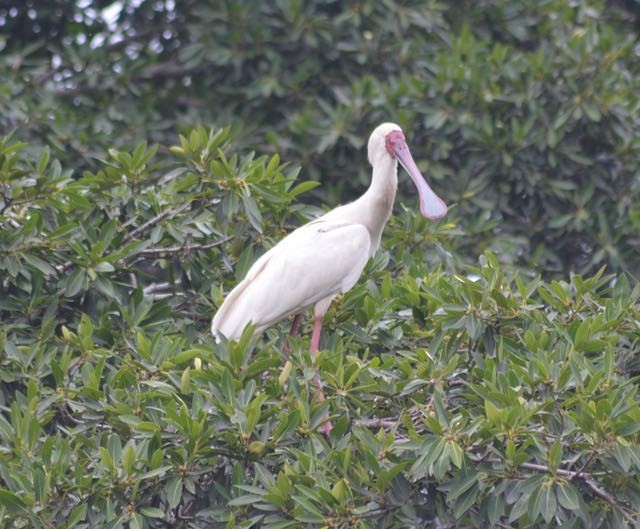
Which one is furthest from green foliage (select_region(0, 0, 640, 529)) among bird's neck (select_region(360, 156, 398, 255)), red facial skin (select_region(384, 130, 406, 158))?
red facial skin (select_region(384, 130, 406, 158))

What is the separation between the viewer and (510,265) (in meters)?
8.02

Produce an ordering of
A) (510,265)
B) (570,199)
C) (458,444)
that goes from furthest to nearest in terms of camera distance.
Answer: (570,199), (510,265), (458,444)

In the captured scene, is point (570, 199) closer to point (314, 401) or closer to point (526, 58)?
point (526, 58)

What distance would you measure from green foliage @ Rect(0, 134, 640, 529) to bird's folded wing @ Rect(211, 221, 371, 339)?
0.44 ft

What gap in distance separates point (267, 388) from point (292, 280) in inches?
32.9

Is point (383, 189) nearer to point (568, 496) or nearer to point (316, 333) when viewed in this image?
point (316, 333)

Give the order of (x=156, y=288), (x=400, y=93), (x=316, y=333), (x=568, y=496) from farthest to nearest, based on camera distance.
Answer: (x=400, y=93), (x=156, y=288), (x=316, y=333), (x=568, y=496)

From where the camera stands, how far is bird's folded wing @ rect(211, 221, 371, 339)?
6.16 metres

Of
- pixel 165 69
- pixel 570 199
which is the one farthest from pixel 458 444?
pixel 165 69

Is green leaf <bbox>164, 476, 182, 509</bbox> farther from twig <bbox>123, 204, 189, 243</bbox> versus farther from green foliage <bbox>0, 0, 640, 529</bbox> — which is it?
twig <bbox>123, 204, 189, 243</bbox>

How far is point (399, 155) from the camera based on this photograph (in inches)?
255

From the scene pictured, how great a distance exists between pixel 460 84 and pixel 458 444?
4305mm

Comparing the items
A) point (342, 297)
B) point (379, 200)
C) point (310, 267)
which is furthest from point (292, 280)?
point (379, 200)

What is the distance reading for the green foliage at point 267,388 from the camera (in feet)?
16.6
